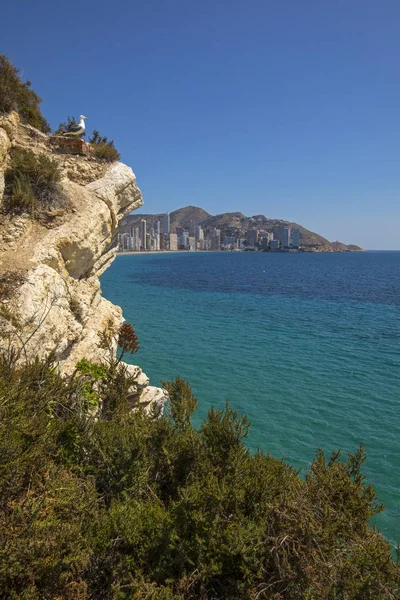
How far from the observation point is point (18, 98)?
1215 centimetres

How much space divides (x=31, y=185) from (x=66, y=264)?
97.0 inches

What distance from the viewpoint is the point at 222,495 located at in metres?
4.69

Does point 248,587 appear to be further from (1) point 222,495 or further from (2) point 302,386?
(2) point 302,386

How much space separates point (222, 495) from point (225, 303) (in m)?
31.6

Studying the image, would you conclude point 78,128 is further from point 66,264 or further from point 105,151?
point 66,264

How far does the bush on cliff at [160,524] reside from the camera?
12.4 feet

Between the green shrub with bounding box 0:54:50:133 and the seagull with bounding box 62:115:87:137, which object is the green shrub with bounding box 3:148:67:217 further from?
the seagull with bounding box 62:115:87:137

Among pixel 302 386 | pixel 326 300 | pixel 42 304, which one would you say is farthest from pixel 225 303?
pixel 42 304

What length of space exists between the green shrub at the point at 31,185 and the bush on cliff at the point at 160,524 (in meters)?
5.33

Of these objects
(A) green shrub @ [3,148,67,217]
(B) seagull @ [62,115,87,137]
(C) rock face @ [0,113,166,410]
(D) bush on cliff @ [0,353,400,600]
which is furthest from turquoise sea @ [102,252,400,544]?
(B) seagull @ [62,115,87,137]

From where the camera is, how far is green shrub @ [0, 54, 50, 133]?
423 inches

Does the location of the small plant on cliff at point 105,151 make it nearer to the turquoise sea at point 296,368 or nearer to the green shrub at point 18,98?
the green shrub at point 18,98

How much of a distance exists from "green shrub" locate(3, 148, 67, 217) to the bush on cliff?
5.33 m

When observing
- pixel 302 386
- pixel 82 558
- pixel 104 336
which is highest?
pixel 104 336
